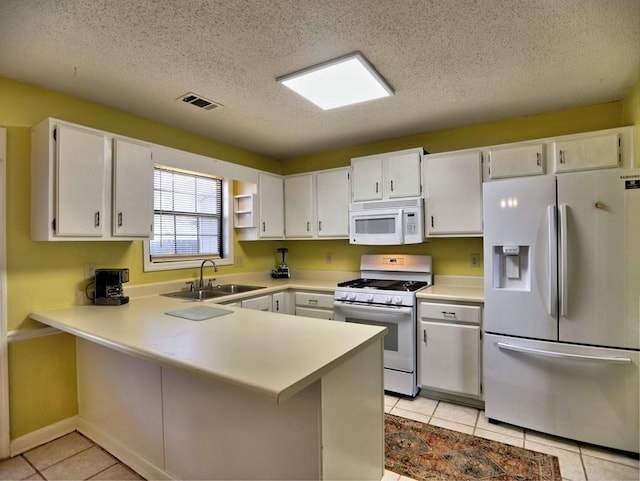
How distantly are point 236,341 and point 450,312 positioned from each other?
1884 mm

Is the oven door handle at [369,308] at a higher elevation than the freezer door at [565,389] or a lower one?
higher

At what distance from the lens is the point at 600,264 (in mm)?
2059

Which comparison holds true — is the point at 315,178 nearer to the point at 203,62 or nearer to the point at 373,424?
the point at 203,62

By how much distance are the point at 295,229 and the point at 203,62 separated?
2.21 m

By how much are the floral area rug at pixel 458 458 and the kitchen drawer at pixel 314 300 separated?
1.27m

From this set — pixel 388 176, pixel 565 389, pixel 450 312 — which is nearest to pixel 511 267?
pixel 450 312

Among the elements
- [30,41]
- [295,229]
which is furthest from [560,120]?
[30,41]

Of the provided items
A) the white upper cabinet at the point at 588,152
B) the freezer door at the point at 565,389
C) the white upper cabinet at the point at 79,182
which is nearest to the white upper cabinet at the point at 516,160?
the white upper cabinet at the point at 588,152

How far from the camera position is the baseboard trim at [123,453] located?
1830 mm

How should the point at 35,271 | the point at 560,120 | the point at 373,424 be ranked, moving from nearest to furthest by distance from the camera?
the point at 373,424 → the point at 35,271 → the point at 560,120

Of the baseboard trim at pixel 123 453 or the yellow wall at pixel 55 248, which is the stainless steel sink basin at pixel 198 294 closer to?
the yellow wall at pixel 55 248

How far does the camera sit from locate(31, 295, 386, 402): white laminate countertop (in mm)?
1139

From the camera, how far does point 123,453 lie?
79.3 inches

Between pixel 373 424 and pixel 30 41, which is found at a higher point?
pixel 30 41
